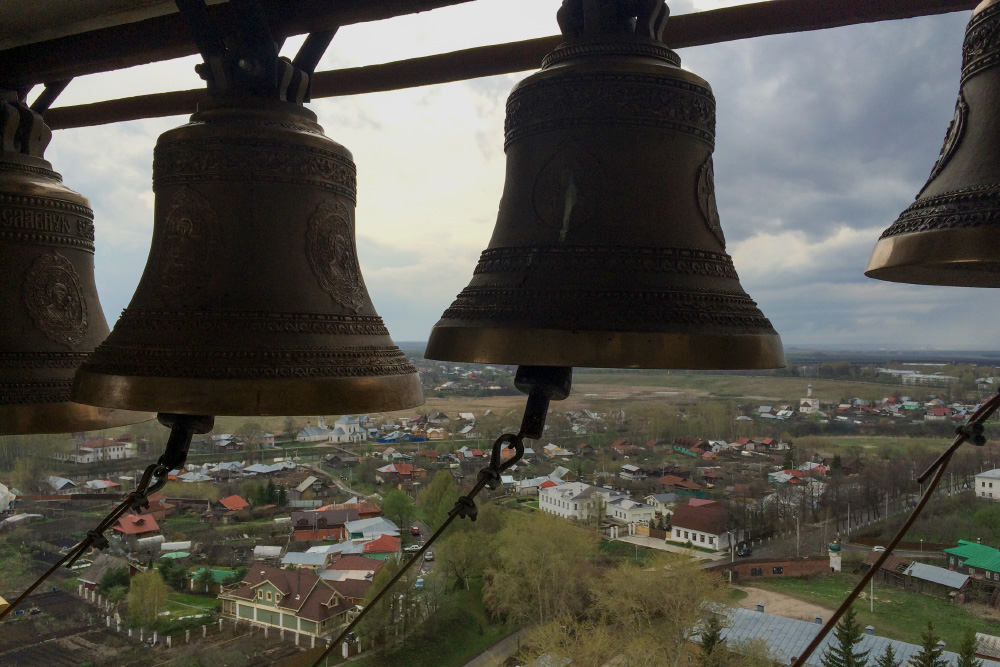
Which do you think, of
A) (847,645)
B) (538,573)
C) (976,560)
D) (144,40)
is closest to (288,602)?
(538,573)

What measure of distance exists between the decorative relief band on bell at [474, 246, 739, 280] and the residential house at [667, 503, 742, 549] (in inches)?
129

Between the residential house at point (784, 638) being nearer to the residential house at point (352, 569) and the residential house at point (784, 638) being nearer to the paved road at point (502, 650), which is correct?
the paved road at point (502, 650)

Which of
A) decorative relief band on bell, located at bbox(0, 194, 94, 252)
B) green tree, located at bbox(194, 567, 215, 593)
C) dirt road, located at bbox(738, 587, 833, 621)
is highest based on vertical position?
decorative relief band on bell, located at bbox(0, 194, 94, 252)

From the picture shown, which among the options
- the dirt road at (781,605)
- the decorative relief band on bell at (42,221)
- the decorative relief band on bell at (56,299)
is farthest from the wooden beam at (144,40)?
the dirt road at (781,605)

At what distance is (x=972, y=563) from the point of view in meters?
2.96

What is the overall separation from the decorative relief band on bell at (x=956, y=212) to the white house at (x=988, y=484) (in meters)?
2.44

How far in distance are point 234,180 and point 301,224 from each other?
0.50 feet

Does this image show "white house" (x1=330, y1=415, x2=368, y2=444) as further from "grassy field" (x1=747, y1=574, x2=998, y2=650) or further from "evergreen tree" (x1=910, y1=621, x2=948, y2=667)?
"evergreen tree" (x1=910, y1=621, x2=948, y2=667)

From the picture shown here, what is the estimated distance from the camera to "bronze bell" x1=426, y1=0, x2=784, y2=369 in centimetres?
108

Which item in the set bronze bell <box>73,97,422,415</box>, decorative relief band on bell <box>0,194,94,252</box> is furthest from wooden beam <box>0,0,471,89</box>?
decorative relief band on bell <box>0,194,94,252</box>

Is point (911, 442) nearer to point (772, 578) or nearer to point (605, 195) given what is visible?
point (772, 578)

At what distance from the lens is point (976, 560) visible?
9.63 ft

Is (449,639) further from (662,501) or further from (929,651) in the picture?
(929,651)

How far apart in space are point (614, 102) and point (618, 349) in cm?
46
